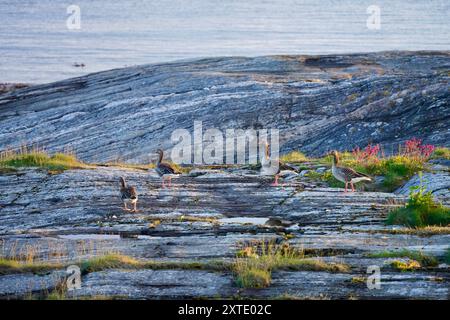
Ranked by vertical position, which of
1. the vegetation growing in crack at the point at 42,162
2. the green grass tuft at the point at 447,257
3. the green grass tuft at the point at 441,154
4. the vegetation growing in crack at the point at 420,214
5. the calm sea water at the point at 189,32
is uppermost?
the calm sea water at the point at 189,32

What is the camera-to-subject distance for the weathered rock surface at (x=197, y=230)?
15914 mm

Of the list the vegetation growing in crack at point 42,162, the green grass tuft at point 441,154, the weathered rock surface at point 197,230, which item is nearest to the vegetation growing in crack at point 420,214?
the weathered rock surface at point 197,230

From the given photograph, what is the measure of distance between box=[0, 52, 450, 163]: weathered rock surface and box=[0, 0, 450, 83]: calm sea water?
107 ft

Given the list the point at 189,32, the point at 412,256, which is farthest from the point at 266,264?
the point at 189,32

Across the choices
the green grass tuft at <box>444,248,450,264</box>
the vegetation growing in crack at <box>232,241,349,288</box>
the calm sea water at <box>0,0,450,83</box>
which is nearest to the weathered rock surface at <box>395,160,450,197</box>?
the green grass tuft at <box>444,248,450,264</box>

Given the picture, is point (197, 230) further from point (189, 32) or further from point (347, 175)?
point (189, 32)

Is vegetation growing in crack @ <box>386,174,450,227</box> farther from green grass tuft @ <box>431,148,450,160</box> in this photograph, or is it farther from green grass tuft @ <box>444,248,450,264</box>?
green grass tuft @ <box>431,148,450,160</box>

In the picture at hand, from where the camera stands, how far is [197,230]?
19.9m

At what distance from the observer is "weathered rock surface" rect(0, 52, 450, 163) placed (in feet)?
123

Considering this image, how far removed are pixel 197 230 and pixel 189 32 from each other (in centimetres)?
10710

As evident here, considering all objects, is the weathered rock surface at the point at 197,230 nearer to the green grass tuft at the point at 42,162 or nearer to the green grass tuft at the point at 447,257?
the green grass tuft at the point at 447,257

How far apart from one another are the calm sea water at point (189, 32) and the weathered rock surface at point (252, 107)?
1280 inches

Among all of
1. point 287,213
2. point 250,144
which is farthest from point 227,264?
point 250,144

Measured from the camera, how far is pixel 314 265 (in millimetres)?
16859
